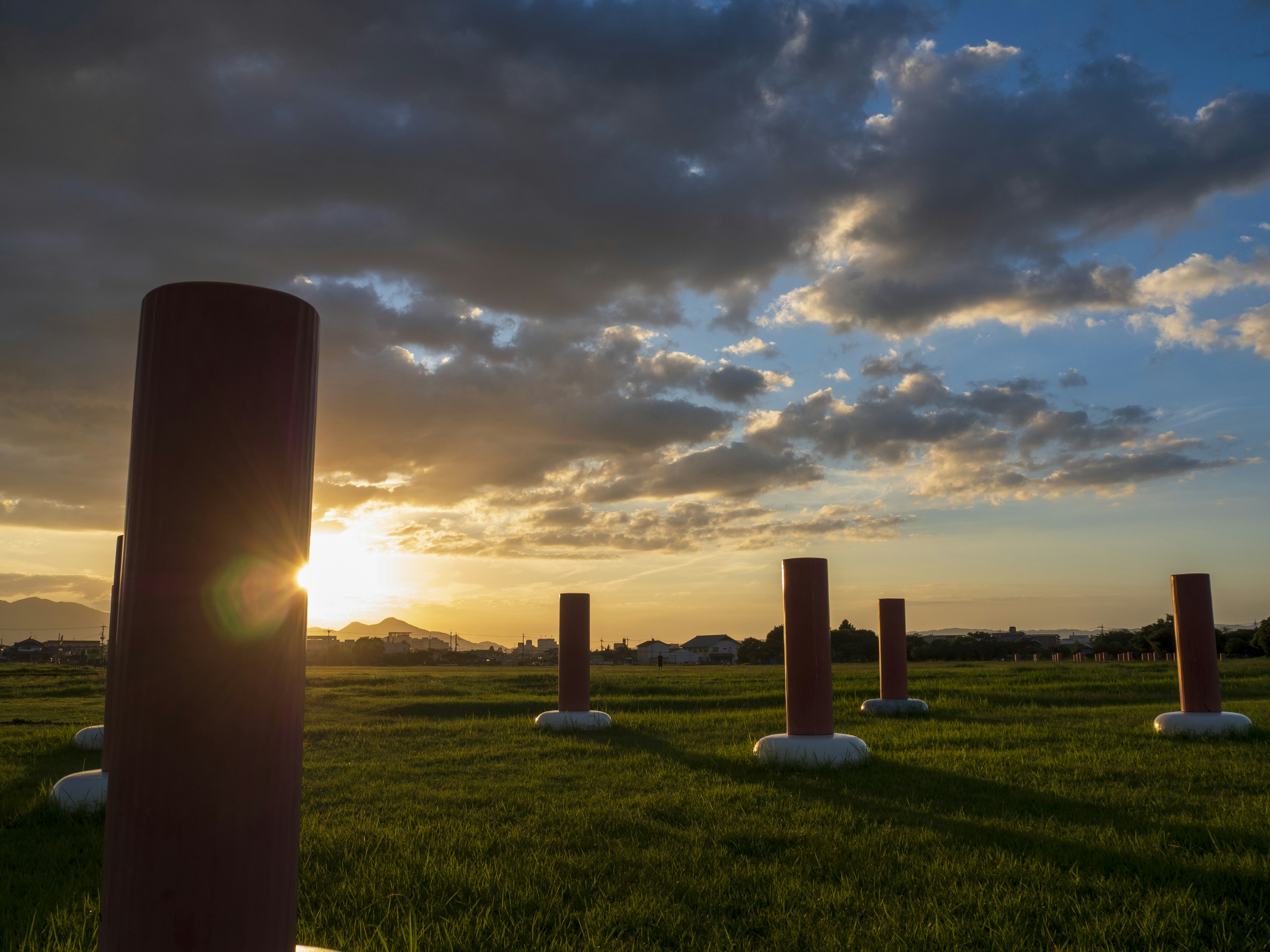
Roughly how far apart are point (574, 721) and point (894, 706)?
6.41 m

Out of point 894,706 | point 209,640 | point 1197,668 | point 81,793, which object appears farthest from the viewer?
point 894,706

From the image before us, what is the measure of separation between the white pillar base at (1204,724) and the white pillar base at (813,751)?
5.24 metres

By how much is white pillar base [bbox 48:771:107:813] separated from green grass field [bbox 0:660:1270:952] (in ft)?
0.42

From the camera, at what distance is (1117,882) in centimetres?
507

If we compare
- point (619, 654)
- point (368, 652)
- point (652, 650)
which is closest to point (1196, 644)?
point (368, 652)

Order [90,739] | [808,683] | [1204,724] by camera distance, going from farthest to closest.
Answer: [90,739] → [1204,724] → [808,683]

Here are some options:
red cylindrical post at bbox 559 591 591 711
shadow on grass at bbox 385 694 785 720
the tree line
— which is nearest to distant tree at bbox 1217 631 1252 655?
the tree line

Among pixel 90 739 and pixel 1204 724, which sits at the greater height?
Answer: pixel 1204 724

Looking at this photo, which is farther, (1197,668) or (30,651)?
(30,651)

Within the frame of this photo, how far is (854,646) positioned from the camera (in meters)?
57.9

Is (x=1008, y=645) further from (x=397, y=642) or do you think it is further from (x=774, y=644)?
(x=397, y=642)

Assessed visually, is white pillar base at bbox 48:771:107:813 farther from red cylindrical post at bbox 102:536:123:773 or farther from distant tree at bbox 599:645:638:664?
distant tree at bbox 599:645:638:664

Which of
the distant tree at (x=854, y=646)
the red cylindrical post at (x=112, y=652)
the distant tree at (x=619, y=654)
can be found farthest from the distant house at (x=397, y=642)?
the red cylindrical post at (x=112, y=652)

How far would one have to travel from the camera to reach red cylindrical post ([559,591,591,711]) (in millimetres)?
14195
